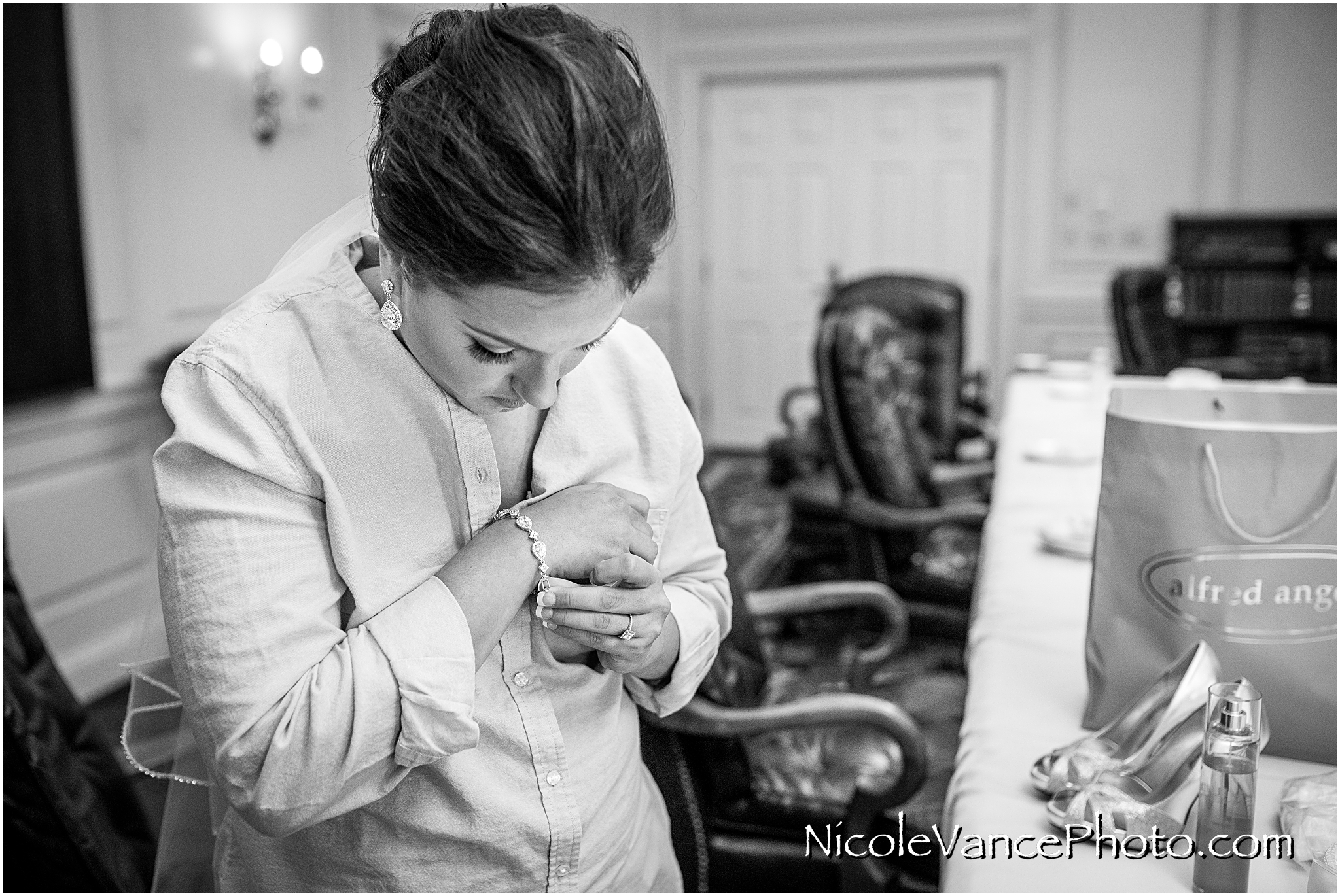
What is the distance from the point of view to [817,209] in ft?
23.9

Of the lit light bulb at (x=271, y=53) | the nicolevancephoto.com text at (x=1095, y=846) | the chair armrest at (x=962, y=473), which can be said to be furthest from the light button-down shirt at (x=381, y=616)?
the lit light bulb at (x=271, y=53)

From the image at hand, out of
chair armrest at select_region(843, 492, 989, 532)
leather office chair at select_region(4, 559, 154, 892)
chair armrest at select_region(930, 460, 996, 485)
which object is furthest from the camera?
chair armrest at select_region(930, 460, 996, 485)

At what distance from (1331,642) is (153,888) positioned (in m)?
1.21

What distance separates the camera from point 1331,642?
106 cm

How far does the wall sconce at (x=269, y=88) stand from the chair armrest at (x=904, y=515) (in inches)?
109

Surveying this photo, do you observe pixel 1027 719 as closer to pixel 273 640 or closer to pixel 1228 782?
pixel 1228 782

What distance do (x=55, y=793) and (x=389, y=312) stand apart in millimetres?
810

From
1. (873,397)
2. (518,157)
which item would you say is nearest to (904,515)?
(873,397)

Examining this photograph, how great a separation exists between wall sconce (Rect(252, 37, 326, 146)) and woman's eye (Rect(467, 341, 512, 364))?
3.82 m

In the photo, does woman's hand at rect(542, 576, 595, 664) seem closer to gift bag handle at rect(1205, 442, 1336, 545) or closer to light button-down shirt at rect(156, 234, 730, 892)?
light button-down shirt at rect(156, 234, 730, 892)

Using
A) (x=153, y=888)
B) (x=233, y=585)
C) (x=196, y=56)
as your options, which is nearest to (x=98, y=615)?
(x=196, y=56)

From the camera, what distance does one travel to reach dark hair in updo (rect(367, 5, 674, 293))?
0.73m

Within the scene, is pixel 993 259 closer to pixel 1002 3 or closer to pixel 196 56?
pixel 1002 3

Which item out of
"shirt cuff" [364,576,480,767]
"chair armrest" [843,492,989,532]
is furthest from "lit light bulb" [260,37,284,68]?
"shirt cuff" [364,576,480,767]
